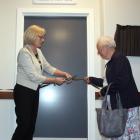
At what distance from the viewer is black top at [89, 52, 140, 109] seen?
236cm

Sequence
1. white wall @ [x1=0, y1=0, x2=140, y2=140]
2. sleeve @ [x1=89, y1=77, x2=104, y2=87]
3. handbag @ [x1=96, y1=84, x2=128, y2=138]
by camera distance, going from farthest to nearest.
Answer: white wall @ [x1=0, y1=0, x2=140, y2=140] < sleeve @ [x1=89, y1=77, x2=104, y2=87] < handbag @ [x1=96, y1=84, x2=128, y2=138]

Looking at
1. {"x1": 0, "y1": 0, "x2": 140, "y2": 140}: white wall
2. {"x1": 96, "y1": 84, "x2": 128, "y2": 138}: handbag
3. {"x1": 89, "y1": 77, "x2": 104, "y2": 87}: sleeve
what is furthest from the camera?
{"x1": 0, "y1": 0, "x2": 140, "y2": 140}: white wall

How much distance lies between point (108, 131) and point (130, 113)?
232 millimetres

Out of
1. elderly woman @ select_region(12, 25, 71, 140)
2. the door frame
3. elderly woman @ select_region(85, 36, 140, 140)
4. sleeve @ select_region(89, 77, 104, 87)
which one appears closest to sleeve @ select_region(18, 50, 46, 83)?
elderly woman @ select_region(12, 25, 71, 140)

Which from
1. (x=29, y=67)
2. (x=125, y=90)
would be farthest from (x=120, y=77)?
(x=29, y=67)

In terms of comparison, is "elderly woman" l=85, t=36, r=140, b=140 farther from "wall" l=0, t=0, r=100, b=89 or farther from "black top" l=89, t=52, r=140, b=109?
"wall" l=0, t=0, r=100, b=89

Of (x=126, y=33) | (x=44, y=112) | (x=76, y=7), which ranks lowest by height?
(x=44, y=112)

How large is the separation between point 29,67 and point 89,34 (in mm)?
1400

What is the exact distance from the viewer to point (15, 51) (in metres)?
4.06

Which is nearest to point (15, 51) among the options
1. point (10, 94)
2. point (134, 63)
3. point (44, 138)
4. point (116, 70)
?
point (10, 94)

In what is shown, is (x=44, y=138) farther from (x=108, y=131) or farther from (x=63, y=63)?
(x=108, y=131)

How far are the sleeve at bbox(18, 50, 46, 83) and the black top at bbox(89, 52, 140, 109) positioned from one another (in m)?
0.78

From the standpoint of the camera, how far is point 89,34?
13.5 ft

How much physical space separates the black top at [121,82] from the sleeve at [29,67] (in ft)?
2.57
